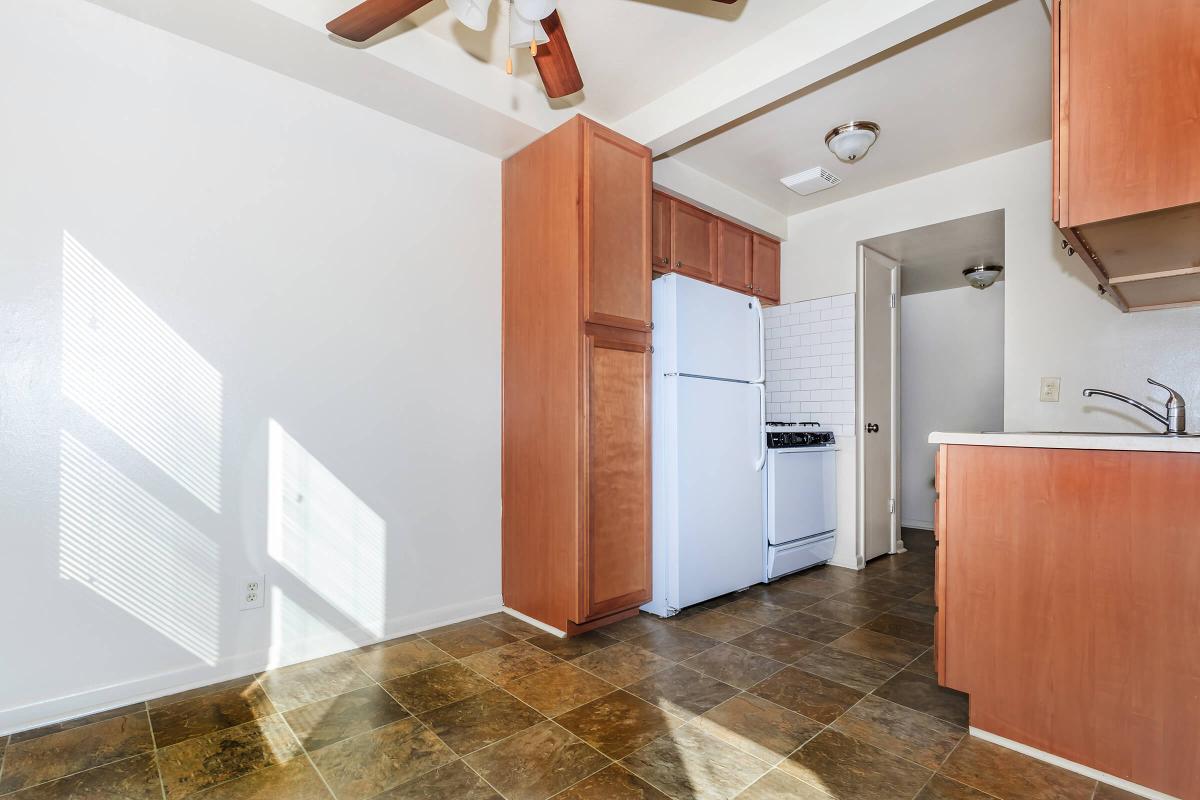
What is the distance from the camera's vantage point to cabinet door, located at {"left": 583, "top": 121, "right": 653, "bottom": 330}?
2565 mm

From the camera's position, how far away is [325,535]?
2.35 meters

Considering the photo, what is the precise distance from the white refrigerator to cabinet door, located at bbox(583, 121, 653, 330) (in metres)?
0.20

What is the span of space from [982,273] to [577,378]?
3.56 metres

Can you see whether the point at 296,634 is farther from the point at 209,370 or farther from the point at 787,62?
the point at 787,62

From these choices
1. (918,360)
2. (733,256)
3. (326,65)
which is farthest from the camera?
(918,360)

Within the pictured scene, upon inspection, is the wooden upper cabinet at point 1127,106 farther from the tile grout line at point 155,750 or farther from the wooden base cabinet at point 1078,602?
the tile grout line at point 155,750

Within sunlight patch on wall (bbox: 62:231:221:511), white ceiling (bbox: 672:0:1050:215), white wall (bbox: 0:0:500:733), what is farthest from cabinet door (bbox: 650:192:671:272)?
sunlight patch on wall (bbox: 62:231:221:511)

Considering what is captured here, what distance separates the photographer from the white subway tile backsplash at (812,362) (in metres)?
3.86

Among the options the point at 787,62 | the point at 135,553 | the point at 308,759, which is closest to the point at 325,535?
the point at 135,553

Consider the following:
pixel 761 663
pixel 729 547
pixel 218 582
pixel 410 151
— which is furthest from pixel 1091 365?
pixel 218 582

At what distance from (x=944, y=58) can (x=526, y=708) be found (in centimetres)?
295

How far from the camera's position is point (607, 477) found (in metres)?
2.65

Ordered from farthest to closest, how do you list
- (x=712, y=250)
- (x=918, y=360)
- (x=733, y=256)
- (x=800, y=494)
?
(x=918, y=360)
(x=733, y=256)
(x=712, y=250)
(x=800, y=494)

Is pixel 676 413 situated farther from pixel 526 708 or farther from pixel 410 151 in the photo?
pixel 410 151
